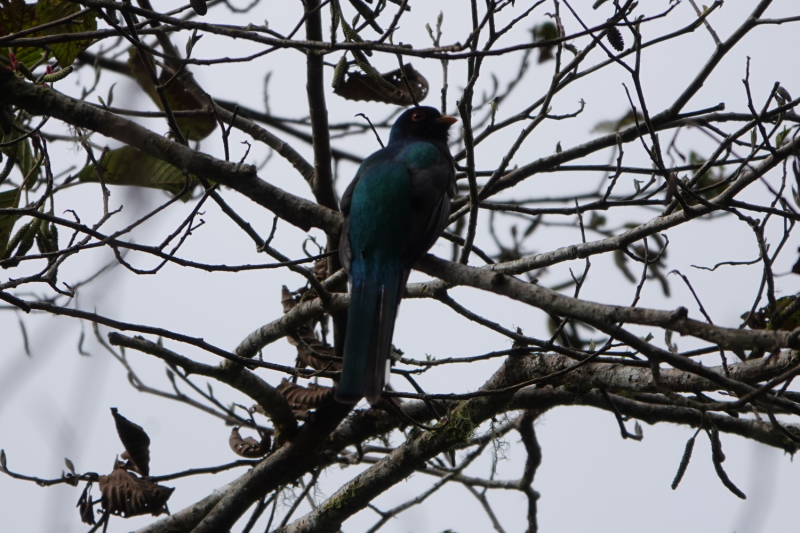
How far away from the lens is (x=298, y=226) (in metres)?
3.68

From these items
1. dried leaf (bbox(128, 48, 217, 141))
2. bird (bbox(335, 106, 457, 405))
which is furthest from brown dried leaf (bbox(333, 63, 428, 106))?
dried leaf (bbox(128, 48, 217, 141))

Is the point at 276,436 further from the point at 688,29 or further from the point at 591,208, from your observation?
the point at 688,29

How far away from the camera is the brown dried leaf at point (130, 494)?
160 inches

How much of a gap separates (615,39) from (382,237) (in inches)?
61.3

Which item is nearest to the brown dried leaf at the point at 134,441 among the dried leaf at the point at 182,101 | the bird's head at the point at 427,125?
the dried leaf at the point at 182,101

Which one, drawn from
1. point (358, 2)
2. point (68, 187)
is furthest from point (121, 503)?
point (358, 2)

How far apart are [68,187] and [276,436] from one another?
6.05 ft

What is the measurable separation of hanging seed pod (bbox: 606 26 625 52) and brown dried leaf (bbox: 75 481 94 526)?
11.2 feet

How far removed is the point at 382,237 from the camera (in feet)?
13.6

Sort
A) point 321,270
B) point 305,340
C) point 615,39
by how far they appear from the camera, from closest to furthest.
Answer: point 615,39
point 305,340
point 321,270

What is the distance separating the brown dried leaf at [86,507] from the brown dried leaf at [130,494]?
60mm

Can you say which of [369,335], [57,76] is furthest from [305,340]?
[57,76]

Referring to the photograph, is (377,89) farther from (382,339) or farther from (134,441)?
(134,441)

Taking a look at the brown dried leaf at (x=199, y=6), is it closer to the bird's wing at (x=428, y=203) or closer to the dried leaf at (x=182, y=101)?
the dried leaf at (x=182, y=101)
